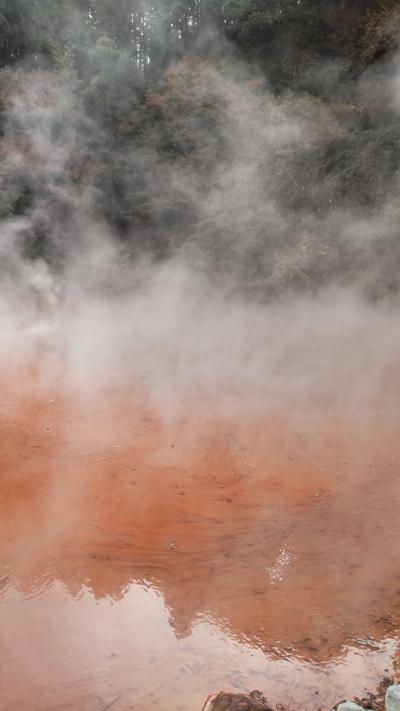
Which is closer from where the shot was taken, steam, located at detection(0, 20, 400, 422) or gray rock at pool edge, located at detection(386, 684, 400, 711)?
gray rock at pool edge, located at detection(386, 684, 400, 711)

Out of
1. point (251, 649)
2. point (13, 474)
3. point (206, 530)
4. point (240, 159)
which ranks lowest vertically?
point (251, 649)

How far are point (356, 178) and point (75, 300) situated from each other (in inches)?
171

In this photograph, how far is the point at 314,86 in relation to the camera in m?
7.25

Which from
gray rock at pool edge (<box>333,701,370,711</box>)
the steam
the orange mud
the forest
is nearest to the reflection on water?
the orange mud

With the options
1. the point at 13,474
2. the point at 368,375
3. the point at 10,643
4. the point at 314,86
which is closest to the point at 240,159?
the point at 314,86

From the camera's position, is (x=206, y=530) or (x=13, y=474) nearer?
(x=206, y=530)

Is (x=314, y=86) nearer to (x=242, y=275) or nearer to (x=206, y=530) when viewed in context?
(x=242, y=275)

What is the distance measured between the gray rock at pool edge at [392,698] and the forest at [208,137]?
4.55 metres

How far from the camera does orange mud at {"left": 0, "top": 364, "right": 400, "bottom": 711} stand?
6.79 feet

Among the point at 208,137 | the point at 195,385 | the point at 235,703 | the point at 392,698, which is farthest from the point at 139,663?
the point at 208,137

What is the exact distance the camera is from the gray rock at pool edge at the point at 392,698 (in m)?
1.82

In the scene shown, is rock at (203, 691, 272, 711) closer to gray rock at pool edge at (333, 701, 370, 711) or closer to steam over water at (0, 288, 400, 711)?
steam over water at (0, 288, 400, 711)

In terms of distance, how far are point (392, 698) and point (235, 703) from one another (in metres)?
0.64

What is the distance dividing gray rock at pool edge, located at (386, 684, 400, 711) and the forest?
14.9 feet
